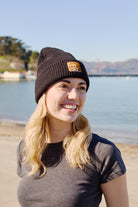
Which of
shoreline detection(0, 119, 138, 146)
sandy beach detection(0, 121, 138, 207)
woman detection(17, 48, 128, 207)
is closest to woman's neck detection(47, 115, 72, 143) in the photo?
woman detection(17, 48, 128, 207)

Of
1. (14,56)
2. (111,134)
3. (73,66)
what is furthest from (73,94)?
(14,56)

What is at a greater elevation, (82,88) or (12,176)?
(82,88)

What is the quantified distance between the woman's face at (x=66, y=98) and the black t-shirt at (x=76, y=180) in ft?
0.69

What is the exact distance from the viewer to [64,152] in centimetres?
178

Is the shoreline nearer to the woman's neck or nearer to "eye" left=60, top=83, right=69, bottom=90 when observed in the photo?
the woman's neck

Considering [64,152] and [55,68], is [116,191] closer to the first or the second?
[64,152]

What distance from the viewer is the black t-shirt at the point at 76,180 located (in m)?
1.59

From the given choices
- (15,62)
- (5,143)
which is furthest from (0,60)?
(5,143)

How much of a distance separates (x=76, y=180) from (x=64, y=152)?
210 millimetres

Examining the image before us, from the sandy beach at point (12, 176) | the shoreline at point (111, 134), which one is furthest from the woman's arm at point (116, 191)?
the shoreline at point (111, 134)

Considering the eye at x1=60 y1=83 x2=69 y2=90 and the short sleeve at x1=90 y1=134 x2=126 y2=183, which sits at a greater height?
the eye at x1=60 y1=83 x2=69 y2=90

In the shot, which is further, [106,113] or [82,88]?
[106,113]

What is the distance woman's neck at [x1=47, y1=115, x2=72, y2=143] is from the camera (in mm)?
1873

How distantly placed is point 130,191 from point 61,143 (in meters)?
3.77
